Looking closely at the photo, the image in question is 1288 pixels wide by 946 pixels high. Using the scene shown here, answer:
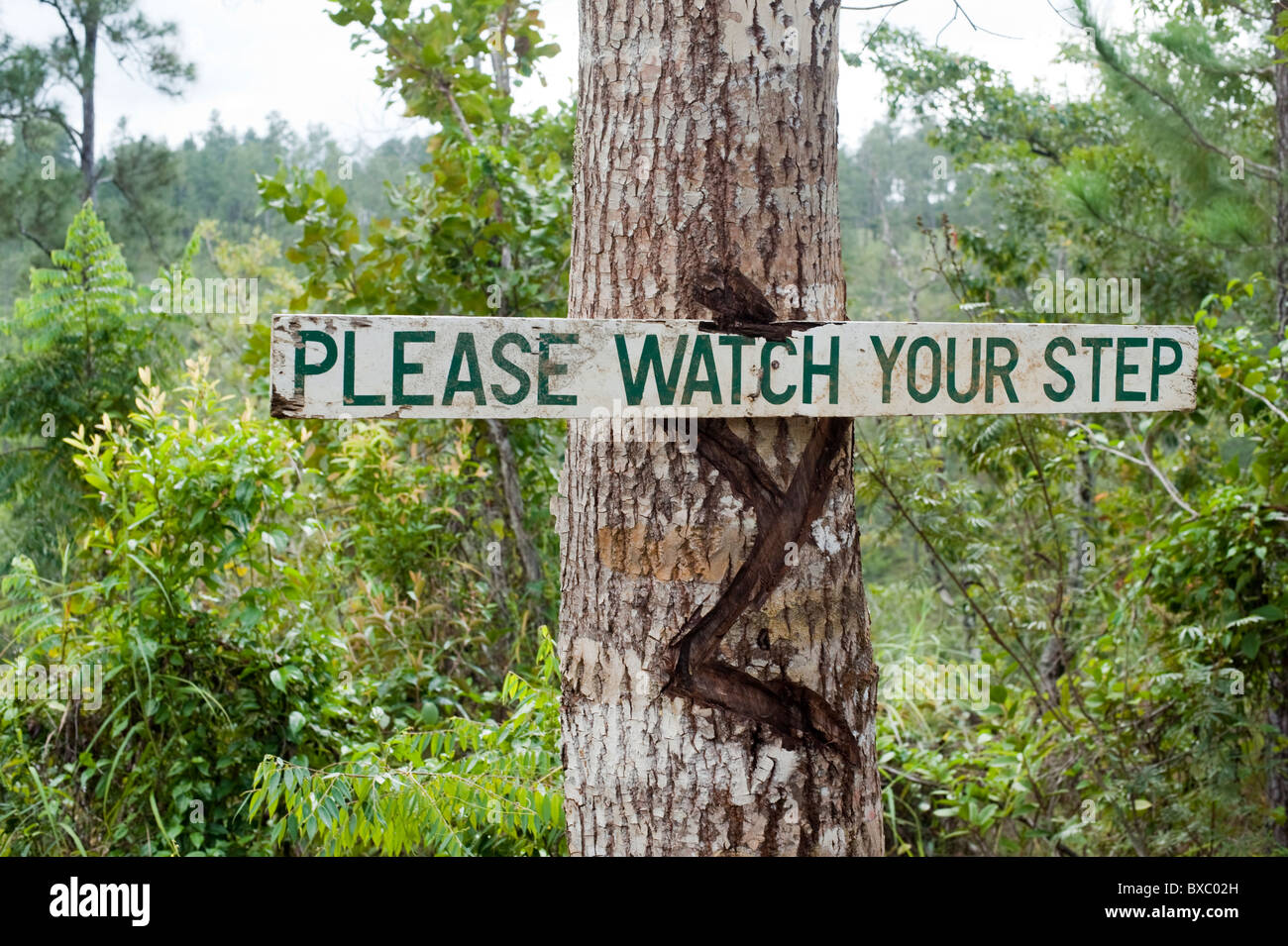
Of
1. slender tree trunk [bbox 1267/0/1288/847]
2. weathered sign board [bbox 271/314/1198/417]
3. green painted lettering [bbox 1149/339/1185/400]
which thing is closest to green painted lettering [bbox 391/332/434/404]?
weathered sign board [bbox 271/314/1198/417]

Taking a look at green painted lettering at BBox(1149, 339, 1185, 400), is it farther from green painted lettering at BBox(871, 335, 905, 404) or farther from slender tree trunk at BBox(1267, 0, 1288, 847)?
slender tree trunk at BBox(1267, 0, 1288, 847)

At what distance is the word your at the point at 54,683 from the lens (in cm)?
329

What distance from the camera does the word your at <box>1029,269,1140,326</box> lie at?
449 centimetres

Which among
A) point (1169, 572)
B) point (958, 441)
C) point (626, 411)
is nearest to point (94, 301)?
point (958, 441)

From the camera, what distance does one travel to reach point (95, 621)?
3.67 meters

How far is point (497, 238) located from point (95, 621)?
212 centimetres

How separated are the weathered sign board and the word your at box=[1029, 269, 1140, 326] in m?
2.52

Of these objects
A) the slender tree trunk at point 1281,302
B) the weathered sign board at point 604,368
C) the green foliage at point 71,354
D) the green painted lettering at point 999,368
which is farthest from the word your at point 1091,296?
the green foliage at point 71,354

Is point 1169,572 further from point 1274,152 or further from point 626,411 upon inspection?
point 1274,152

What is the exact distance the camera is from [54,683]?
3357 mm

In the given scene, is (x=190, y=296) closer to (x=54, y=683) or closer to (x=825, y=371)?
(x=54, y=683)

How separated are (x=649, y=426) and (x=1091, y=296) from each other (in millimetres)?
4286

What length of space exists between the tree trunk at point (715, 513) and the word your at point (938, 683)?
2.62m

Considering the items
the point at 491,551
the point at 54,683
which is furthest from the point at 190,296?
the point at 54,683
